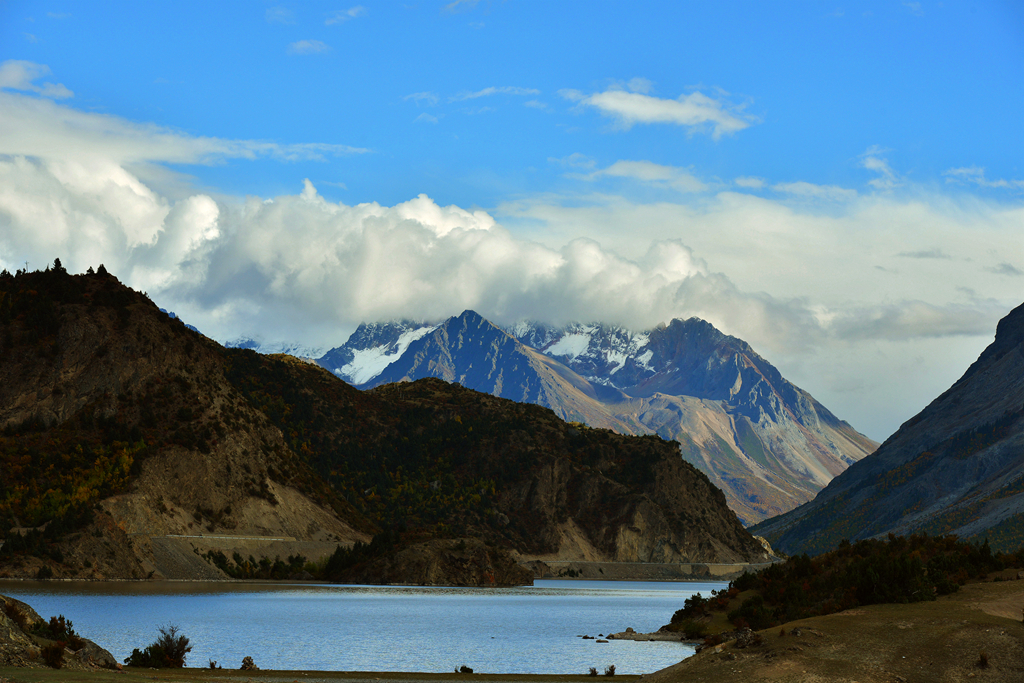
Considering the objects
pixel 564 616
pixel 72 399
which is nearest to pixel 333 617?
pixel 564 616

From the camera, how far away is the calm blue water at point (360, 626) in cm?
6266

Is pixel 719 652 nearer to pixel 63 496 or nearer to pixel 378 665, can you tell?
pixel 378 665

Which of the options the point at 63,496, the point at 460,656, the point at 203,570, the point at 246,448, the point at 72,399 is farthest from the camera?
the point at 246,448

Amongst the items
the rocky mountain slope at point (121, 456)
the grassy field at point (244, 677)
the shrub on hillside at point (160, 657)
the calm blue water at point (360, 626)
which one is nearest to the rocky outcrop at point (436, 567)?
the rocky mountain slope at point (121, 456)

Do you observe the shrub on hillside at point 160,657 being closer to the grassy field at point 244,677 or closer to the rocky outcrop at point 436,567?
the grassy field at point 244,677

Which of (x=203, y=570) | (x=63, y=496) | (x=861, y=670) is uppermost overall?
(x=63, y=496)

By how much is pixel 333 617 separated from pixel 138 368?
10403 cm

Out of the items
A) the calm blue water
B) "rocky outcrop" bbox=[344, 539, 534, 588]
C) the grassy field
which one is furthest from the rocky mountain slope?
the grassy field

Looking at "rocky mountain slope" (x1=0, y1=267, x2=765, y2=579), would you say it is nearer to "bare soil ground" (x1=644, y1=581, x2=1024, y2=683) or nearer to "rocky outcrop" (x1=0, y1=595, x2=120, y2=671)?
"rocky outcrop" (x1=0, y1=595, x2=120, y2=671)

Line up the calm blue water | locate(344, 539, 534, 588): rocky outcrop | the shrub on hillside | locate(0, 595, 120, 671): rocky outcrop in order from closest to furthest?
locate(0, 595, 120, 671): rocky outcrop
the shrub on hillside
the calm blue water
locate(344, 539, 534, 588): rocky outcrop

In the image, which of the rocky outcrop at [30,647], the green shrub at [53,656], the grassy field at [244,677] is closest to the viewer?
the grassy field at [244,677]

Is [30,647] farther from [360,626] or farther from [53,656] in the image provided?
[360,626]

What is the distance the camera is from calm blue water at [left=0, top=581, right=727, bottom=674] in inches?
2467

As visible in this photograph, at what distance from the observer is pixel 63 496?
15325 cm
